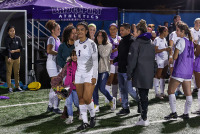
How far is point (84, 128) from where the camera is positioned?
245 inches

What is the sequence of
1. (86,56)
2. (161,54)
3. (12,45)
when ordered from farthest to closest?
(12,45)
(161,54)
(86,56)

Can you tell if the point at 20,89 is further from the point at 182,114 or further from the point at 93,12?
the point at 182,114

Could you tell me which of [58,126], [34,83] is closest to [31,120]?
[58,126]

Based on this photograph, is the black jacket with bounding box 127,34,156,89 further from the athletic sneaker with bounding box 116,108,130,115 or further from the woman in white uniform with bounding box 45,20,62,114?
the woman in white uniform with bounding box 45,20,62,114

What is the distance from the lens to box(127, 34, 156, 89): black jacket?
20.8ft

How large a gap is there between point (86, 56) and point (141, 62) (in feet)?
3.40

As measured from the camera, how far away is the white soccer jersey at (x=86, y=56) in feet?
19.7

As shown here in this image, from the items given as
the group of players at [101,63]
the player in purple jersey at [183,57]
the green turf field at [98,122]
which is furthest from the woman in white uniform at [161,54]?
the player in purple jersey at [183,57]

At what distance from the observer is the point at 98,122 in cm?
683

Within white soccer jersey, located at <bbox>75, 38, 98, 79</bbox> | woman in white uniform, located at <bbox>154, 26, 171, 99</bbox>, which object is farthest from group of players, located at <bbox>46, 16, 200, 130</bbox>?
woman in white uniform, located at <bbox>154, 26, 171, 99</bbox>

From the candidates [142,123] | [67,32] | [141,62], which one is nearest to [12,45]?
[67,32]

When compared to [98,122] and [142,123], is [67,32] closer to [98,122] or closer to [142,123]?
[98,122]

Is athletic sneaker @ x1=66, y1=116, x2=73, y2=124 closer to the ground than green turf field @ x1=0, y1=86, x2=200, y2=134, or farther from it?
farther from it

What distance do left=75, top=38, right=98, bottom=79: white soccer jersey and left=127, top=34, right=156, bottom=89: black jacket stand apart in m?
0.71
